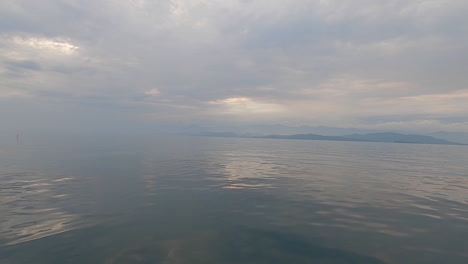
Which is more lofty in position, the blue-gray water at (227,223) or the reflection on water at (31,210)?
the reflection on water at (31,210)

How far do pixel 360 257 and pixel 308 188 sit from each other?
15017 millimetres

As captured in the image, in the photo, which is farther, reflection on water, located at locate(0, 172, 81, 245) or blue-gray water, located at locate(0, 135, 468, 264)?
reflection on water, located at locate(0, 172, 81, 245)

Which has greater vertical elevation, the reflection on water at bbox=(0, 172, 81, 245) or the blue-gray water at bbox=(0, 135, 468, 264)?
the reflection on water at bbox=(0, 172, 81, 245)

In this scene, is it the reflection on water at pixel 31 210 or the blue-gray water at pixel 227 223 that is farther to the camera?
the reflection on water at pixel 31 210

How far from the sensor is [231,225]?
14898 mm

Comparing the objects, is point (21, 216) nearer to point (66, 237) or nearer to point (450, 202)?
point (66, 237)

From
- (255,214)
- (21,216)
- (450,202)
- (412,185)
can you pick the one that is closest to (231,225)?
(255,214)

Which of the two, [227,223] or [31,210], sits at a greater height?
[31,210]

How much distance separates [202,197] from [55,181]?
20243 millimetres

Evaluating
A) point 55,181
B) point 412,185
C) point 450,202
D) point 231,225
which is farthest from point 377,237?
point 55,181

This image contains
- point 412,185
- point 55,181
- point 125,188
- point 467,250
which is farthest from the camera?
point 412,185

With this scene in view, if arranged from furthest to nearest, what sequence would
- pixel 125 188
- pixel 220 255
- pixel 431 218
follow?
1. pixel 125 188
2. pixel 431 218
3. pixel 220 255

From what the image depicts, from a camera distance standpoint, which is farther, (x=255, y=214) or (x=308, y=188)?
(x=308, y=188)

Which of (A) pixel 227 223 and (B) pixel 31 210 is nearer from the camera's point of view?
(A) pixel 227 223
